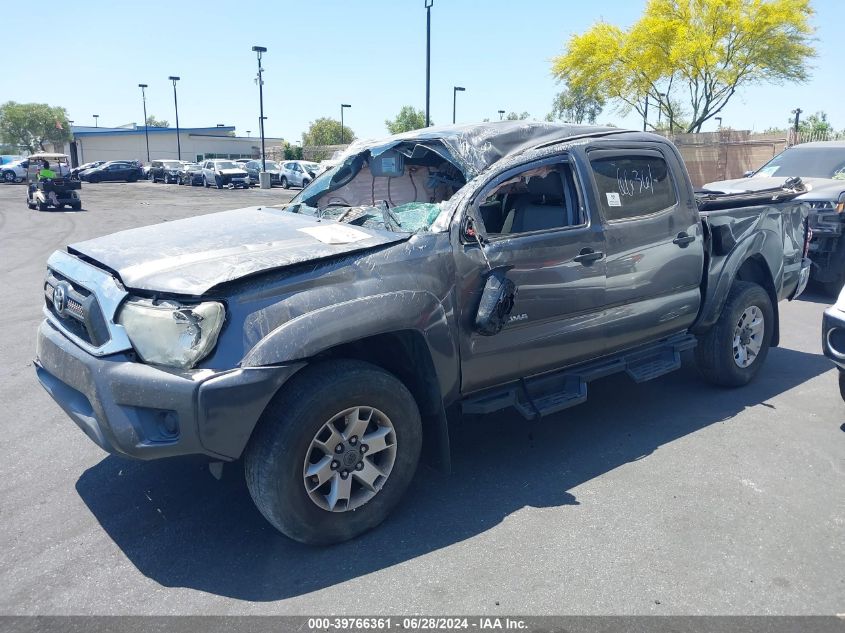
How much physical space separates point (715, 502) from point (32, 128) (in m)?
96.8

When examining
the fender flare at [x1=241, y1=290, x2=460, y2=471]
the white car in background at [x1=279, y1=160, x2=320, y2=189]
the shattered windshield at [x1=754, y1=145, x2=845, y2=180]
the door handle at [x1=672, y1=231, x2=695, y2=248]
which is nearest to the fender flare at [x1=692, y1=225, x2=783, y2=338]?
the door handle at [x1=672, y1=231, x2=695, y2=248]

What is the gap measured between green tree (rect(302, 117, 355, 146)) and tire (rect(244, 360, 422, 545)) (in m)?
78.3

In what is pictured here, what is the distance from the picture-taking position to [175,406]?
2.91 meters

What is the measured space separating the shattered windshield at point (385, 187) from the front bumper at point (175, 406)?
4.40ft

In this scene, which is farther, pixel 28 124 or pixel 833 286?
pixel 28 124

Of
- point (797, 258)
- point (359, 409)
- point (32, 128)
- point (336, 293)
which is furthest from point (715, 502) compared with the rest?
point (32, 128)

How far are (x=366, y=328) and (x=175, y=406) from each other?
2.98ft

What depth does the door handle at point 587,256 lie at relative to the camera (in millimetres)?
4215

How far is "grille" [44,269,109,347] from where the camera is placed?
325cm

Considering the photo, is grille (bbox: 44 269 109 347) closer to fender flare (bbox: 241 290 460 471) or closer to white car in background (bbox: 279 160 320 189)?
fender flare (bbox: 241 290 460 471)

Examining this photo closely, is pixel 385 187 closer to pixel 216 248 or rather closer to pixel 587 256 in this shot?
pixel 587 256

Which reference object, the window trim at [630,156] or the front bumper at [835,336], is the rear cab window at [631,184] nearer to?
the window trim at [630,156]

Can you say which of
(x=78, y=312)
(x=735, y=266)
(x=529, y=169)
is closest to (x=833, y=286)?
(x=735, y=266)

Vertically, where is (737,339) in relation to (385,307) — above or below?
below
